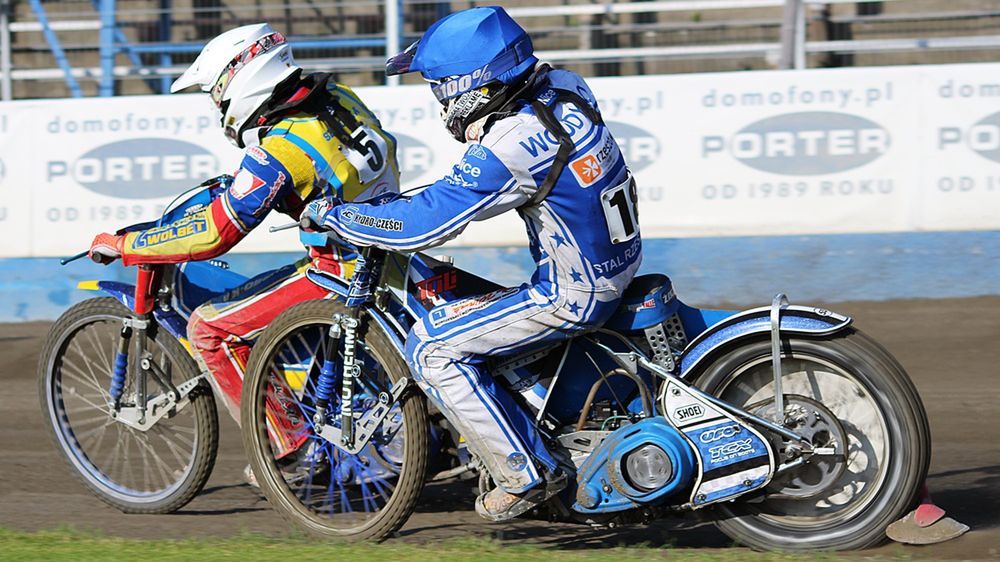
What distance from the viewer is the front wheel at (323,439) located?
5070mm

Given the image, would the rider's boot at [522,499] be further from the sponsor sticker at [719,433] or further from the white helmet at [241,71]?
the white helmet at [241,71]

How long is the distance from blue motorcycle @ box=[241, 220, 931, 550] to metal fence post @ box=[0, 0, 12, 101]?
810 cm

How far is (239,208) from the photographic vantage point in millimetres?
5285

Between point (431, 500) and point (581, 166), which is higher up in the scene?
point (581, 166)

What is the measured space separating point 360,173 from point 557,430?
1402mm

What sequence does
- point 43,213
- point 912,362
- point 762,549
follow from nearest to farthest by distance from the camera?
point 762,549, point 912,362, point 43,213

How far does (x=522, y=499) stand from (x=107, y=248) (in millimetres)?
2158

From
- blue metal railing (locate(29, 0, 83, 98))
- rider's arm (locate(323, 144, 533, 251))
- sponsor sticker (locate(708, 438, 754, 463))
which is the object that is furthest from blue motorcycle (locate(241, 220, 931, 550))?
blue metal railing (locate(29, 0, 83, 98))

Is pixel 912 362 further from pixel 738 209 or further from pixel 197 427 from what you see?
pixel 197 427

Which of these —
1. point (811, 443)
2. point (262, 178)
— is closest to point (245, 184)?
point (262, 178)

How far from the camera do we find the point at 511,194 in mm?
4555

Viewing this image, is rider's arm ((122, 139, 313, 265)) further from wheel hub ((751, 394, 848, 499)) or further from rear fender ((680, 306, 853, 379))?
wheel hub ((751, 394, 848, 499))

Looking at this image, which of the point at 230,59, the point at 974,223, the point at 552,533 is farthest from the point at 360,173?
the point at 974,223

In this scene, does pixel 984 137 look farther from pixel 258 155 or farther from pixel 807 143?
pixel 258 155
